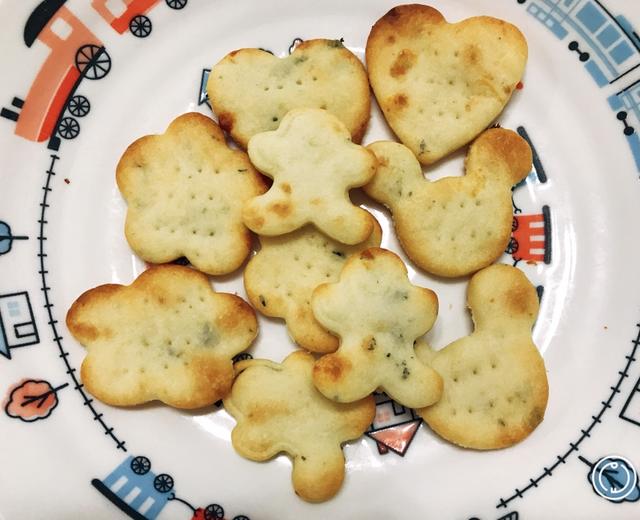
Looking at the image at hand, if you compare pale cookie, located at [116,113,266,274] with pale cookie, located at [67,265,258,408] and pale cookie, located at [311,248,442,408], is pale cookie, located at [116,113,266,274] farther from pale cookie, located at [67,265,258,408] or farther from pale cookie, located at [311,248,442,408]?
pale cookie, located at [311,248,442,408]

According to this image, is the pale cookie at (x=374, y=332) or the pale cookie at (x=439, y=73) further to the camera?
the pale cookie at (x=439, y=73)

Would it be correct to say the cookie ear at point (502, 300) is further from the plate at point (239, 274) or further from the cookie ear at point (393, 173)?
the cookie ear at point (393, 173)

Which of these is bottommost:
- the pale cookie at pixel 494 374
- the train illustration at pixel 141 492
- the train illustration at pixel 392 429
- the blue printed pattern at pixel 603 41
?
the train illustration at pixel 141 492

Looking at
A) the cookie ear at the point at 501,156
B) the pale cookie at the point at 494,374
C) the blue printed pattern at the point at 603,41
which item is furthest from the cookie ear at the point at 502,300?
the blue printed pattern at the point at 603,41

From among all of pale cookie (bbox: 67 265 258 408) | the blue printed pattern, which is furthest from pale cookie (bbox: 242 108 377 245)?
the blue printed pattern

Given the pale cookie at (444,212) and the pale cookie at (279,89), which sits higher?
the pale cookie at (279,89)

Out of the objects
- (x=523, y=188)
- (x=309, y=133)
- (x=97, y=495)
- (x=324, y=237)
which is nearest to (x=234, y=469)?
(x=97, y=495)

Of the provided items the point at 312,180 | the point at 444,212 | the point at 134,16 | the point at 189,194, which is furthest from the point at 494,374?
the point at 134,16
